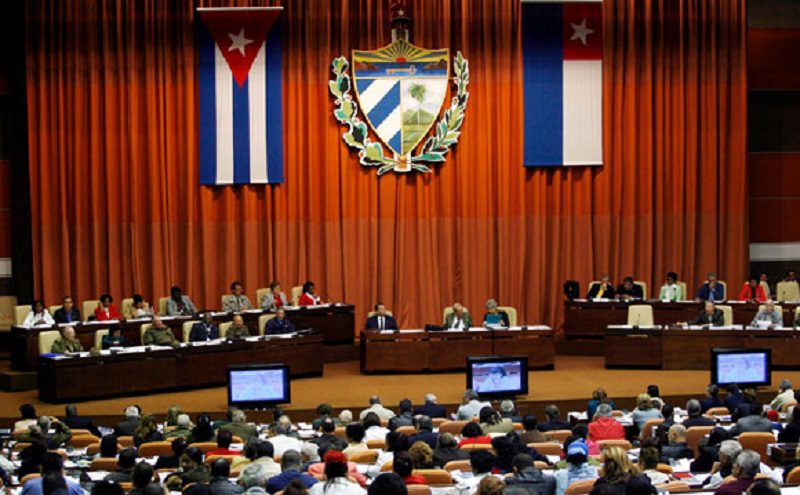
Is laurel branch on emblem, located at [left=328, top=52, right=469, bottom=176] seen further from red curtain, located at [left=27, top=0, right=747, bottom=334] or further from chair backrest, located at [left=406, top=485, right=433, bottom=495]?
chair backrest, located at [left=406, top=485, right=433, bottom=495]

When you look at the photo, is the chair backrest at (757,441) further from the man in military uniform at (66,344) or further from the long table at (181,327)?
the long table at (181,327)

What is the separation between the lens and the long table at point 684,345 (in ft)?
56.9

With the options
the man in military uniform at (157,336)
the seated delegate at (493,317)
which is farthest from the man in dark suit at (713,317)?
the man in military uniform at (157,336)

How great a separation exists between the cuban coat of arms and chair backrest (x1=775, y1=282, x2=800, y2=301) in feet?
21.1

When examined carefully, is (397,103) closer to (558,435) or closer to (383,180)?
(383,180)

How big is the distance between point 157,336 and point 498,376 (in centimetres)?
505

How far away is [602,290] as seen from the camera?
19531mm

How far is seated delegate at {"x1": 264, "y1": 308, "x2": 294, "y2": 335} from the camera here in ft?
57.3

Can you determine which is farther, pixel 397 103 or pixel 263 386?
pixel 397 103

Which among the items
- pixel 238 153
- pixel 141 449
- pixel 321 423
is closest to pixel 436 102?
pixel 238 153

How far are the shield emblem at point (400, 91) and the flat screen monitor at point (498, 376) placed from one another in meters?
6.36

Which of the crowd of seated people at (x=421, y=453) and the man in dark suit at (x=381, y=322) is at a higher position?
the man in dark suit at (x=381, y=322)

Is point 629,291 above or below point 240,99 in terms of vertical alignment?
below

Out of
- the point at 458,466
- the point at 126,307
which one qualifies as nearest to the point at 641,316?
the point at 126,307
